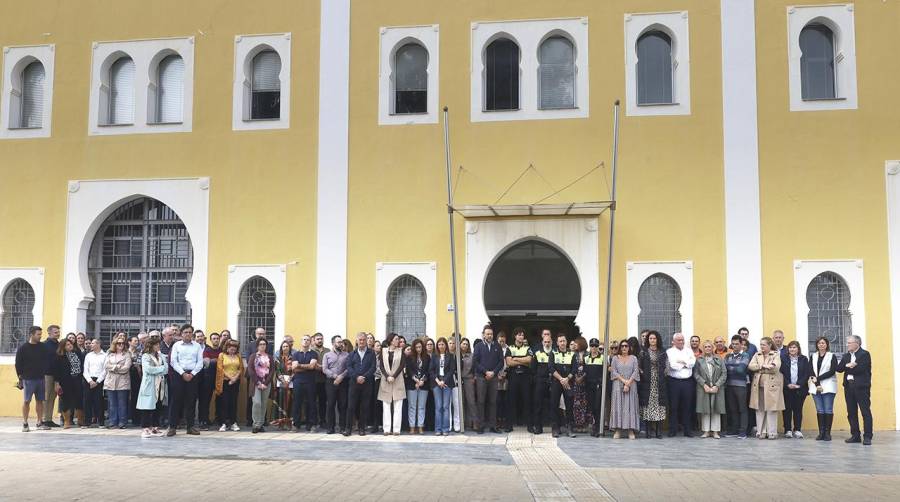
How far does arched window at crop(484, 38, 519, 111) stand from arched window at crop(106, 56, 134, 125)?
7.17 m

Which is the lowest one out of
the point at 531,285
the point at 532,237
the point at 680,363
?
the point at 680,363

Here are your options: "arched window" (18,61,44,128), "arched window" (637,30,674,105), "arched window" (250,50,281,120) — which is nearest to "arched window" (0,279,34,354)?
"arched window" (18,61,44,128)

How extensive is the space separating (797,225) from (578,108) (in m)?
4.40

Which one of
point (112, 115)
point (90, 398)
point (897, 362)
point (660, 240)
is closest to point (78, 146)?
point (112, 115)

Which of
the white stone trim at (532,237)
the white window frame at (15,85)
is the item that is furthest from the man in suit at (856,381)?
the white window frame at (15,85)

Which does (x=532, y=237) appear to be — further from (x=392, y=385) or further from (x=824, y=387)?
(x=824, y=387)

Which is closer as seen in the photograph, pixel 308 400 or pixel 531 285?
pixel 308 400

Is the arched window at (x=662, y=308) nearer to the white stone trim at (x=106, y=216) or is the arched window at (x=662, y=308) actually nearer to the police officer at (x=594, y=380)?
the police officer at (x=594, y=380)

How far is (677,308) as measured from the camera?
16031mm

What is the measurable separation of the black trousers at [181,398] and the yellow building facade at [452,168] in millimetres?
2536

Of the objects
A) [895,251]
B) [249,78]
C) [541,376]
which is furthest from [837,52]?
[249,78]

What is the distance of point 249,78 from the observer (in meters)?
17.6

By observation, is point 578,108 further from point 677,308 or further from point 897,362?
point 897,362

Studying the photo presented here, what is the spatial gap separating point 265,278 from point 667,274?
7.44 metres
